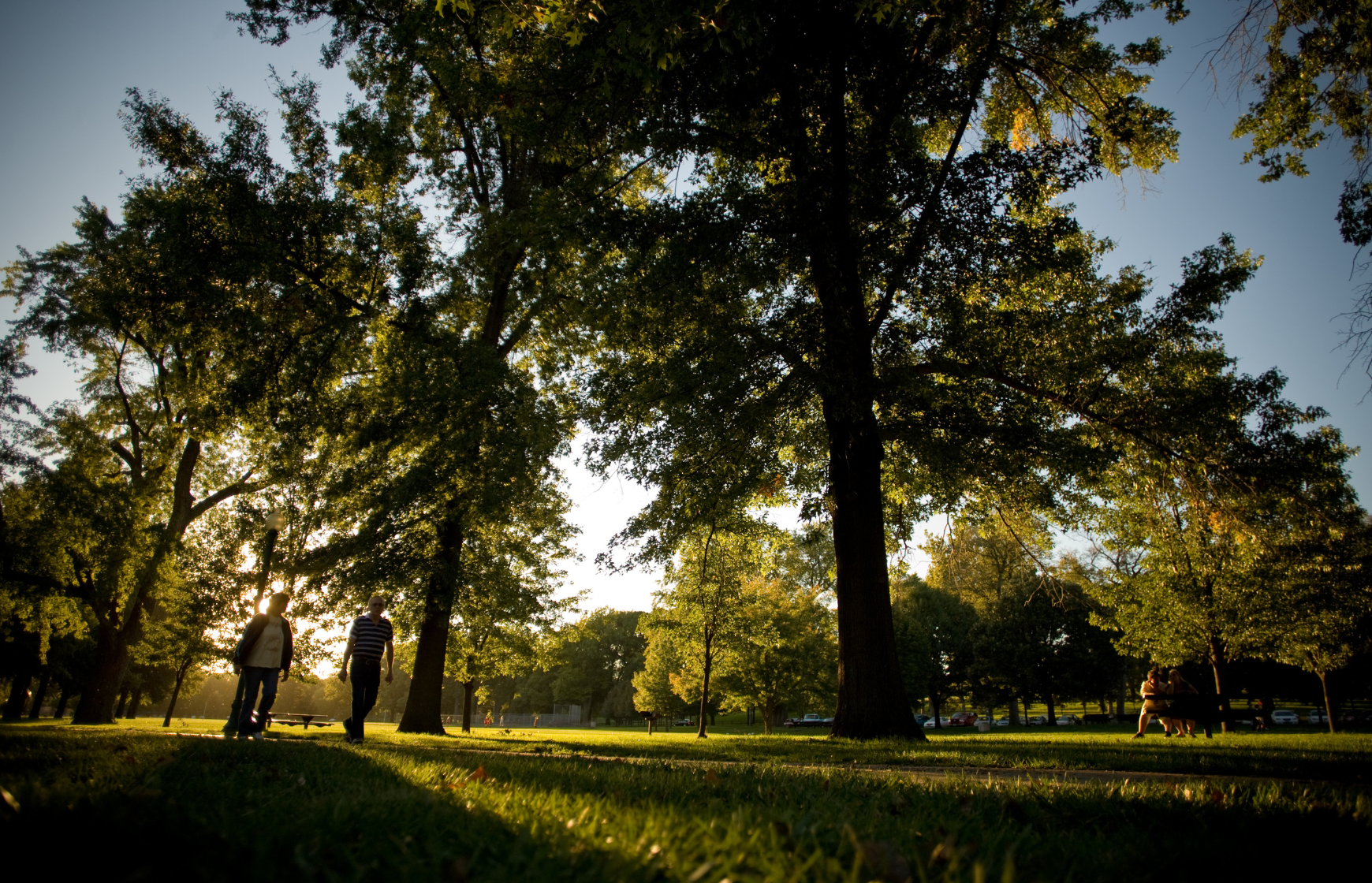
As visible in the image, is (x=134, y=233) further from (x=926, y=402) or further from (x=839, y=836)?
(x=839, y=836)

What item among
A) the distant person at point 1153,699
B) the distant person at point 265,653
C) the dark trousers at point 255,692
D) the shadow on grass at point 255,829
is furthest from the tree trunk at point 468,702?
the shadow on grass at point 255,829

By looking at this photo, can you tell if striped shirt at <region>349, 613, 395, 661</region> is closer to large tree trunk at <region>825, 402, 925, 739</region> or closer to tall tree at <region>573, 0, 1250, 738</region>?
tall tree at <region>573, 0, 1250, 738</region>

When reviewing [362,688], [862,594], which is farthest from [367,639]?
[862,594]

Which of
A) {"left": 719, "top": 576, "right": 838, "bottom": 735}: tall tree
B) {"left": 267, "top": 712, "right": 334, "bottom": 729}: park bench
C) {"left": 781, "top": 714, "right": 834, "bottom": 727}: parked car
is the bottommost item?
{"left": 781, "top": 714, "right": 834, "bottom": 727}: parked car

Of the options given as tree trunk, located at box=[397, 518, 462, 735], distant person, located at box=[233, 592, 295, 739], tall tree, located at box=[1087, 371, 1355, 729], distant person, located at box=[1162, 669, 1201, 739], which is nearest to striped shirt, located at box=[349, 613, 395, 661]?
distant person, located at box=[233, 592, 295, 739]

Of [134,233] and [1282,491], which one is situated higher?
[134,233]

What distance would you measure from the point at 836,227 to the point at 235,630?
25922 mm

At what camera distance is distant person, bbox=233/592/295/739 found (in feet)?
29.7

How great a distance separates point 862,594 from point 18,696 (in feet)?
145

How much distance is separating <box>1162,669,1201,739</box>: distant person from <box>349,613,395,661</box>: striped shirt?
16959 mm

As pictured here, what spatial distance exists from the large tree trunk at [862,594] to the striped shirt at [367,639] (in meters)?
7.52

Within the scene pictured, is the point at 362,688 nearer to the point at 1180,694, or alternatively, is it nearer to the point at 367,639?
the point at 367,639

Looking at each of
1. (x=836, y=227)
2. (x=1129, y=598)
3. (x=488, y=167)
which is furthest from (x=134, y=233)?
(x=1129, y=598)

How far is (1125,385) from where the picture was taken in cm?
1219
